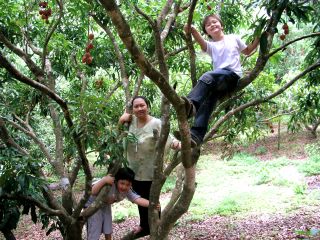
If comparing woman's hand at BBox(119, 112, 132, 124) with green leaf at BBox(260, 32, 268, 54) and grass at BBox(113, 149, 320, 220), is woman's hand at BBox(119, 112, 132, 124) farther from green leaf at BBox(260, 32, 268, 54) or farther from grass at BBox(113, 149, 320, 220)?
grass at BBox(113, 149, 320, 220)

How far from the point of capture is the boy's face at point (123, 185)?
3373 mm

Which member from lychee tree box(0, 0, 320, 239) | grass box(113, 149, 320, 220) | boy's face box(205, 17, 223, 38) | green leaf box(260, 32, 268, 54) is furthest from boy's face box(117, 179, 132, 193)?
grass box(113, 149, 320, 220)

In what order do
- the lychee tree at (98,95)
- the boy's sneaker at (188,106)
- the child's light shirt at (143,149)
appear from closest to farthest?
the boy's sneaker at (188,106) < the lychee tree at (98,95) < the child's light shirt at (143,149)

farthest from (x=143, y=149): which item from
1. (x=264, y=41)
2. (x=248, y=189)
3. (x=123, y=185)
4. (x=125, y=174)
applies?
(x=248, y=189)

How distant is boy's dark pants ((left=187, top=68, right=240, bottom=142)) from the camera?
2.68 m

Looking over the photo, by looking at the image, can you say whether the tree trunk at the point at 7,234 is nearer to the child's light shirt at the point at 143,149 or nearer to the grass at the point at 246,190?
the child's light shirt at the point at 143,149

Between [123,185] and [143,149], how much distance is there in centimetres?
38

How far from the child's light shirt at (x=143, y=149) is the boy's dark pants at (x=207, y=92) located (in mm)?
543

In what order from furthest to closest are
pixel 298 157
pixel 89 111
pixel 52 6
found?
1. pixel 298 157
2. pixel 52 6
3. pixel 89 111

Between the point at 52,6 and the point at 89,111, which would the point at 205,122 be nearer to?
the point at 89,111

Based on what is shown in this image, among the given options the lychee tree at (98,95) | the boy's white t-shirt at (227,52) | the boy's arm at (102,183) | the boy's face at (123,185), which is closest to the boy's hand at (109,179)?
the boy's arm at (102,183)

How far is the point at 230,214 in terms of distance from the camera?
6.71 metres

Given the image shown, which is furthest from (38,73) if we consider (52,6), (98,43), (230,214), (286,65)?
(286,65)

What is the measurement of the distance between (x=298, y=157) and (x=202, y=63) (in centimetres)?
810
